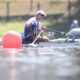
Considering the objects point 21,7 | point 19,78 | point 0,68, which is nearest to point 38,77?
point 19,78

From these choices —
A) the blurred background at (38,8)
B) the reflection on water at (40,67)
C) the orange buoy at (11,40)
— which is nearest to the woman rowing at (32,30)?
the orange buoy at (11,40)

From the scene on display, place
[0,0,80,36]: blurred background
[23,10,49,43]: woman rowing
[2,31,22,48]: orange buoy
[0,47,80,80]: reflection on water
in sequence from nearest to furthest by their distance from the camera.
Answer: [0,47,80,80]: reflection on water, [2,31,22,48]: orange buoy, [23,10,49,43]: woman rowing, [0,0,80,36]: blurred background

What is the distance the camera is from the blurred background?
29619 mm

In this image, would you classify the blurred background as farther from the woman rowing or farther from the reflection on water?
the reflection on water

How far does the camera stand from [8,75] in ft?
19.4

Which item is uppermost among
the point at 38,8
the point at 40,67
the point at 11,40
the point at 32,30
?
the point at 38,8

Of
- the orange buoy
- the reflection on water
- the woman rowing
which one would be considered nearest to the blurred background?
the woman rowing

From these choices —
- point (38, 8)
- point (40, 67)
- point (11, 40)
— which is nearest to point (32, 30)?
point (11, 40)

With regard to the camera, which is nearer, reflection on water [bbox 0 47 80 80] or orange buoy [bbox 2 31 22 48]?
reflection on water [bbox 0 47 80 80]

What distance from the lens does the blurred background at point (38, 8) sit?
97.2ft

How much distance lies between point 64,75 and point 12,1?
2718cm

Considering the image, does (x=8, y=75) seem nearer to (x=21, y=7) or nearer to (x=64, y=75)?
(x=64, y=75)

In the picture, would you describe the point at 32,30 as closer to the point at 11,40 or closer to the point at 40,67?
the point at 11,40

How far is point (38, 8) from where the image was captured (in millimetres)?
31594
